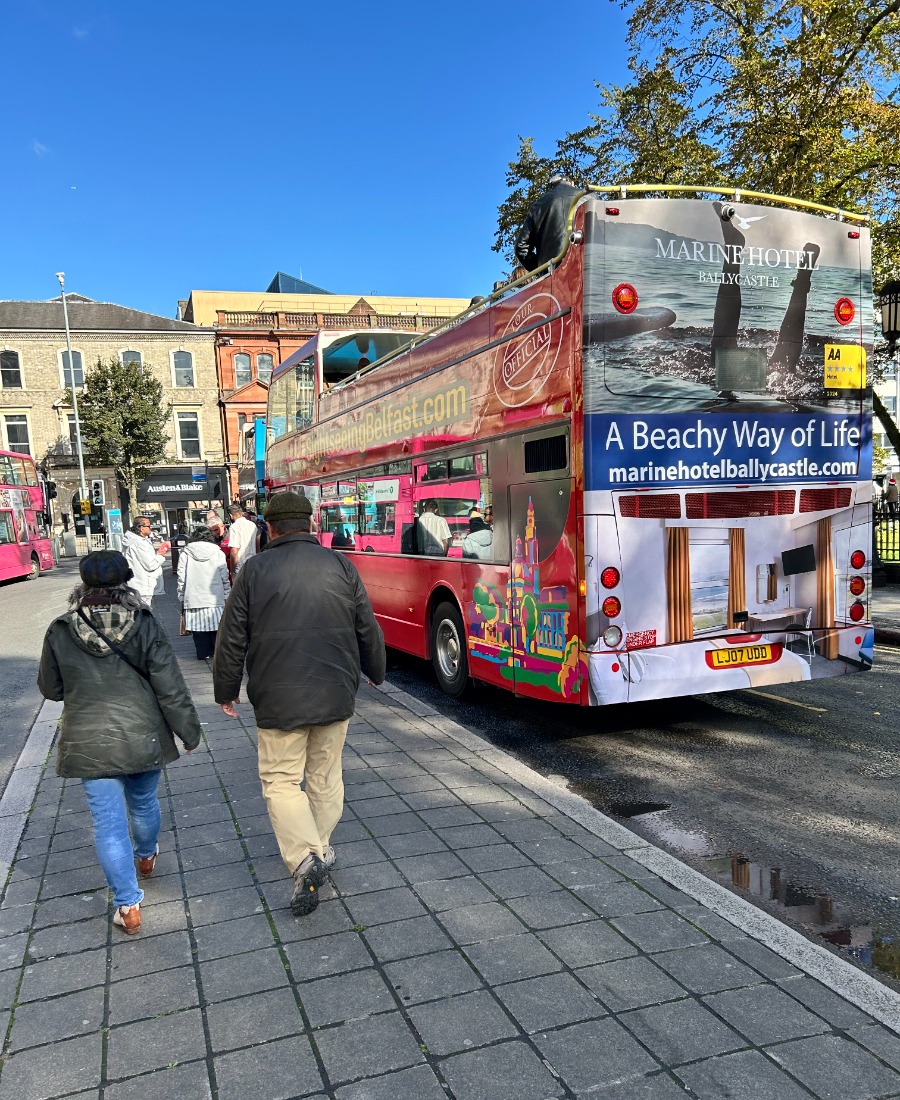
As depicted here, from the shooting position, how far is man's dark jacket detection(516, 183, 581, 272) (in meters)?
5.99

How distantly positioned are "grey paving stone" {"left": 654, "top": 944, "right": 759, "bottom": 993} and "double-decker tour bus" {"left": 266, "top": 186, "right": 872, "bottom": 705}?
2436 millimetres

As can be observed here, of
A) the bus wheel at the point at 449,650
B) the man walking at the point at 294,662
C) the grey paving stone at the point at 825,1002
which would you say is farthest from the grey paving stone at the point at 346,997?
the bus wheel at the point at 449,650

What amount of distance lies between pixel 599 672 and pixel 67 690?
130 inches

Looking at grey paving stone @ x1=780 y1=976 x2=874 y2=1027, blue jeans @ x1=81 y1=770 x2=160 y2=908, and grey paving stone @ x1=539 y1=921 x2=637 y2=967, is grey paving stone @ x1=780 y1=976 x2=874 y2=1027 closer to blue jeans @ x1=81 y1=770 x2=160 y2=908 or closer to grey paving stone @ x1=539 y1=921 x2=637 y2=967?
grey paving stone @ x1=539 y1=921 x2=637 y2=967

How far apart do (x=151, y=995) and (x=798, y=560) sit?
16.3 ft

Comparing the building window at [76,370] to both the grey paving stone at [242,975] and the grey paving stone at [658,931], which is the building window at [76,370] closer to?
the grey paving stone at [242,975]

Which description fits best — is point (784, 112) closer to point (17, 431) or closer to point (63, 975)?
point (63, 975)

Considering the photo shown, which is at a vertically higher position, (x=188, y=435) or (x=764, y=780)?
(x=188, y=435)

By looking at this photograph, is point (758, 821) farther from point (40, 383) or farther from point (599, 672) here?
point (40, 383)

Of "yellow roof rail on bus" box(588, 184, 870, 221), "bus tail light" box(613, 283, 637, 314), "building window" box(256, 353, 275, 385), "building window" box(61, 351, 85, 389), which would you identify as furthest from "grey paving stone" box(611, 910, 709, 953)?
"building window" box(61, 351, 85, 389)

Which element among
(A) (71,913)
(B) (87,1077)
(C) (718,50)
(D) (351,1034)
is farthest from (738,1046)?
(C) (718,50)

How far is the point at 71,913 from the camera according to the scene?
3.56 m

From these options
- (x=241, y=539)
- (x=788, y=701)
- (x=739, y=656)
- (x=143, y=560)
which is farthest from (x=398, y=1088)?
(x=241, y=539)

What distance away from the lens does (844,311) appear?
598 cm
